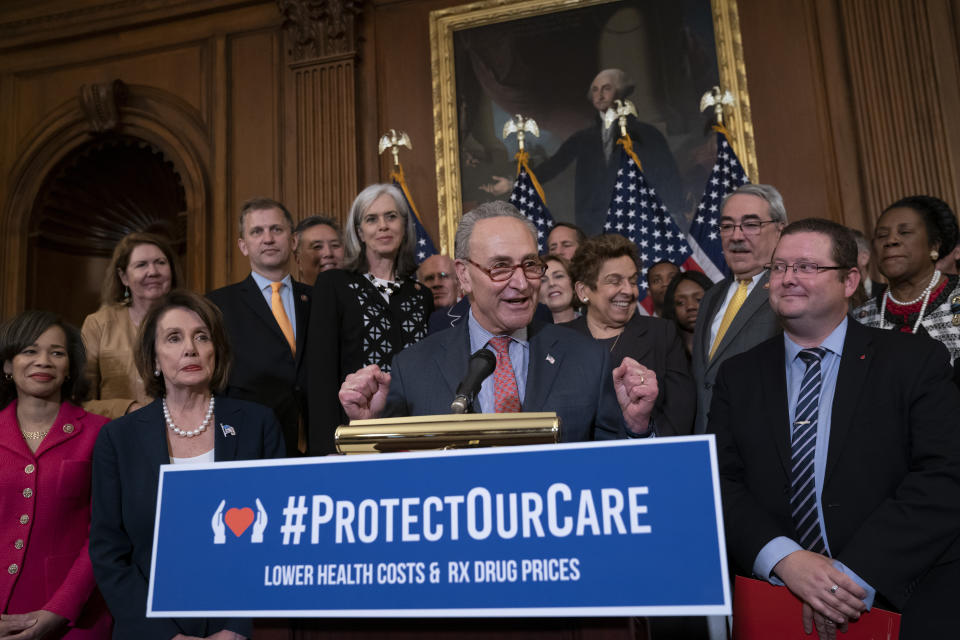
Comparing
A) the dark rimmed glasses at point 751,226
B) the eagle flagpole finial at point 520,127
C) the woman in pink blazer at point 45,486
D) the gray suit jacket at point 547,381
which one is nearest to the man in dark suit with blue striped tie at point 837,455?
the gray suit jacket at point 547,381

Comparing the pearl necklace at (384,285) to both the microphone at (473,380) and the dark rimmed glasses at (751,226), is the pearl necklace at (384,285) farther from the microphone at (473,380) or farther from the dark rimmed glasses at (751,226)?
the microphone at (473,380)

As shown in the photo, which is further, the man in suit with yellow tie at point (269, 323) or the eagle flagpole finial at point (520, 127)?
the eagle flagpole finial at point (520, 127)

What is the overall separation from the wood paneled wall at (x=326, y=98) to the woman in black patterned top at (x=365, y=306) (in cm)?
322

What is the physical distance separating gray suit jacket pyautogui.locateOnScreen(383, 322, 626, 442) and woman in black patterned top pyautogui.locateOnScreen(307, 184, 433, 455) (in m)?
0.93

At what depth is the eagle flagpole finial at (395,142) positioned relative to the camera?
→ 21.3 feet

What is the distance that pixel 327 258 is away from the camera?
4.47m

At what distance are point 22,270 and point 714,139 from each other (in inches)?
249

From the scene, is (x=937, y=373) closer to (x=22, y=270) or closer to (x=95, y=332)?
(x=95, y=332)

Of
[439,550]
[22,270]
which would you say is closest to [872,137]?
[439,550]

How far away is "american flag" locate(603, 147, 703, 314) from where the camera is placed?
5896 mm

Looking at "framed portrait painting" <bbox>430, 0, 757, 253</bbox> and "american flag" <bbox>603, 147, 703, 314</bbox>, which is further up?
"framed portrait painting" <bbox>430, 0, 757, 253</bbox>

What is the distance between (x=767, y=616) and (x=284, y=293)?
8.16 feet

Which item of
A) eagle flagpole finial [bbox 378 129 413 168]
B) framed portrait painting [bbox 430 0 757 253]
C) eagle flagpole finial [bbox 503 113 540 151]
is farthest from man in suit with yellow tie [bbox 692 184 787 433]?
eagle flagpole finial [bbox 378 129 413 168]

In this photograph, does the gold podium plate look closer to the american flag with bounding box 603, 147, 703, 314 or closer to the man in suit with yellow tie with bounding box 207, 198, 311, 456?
the man in suit with yellow tie with bounding box 207, 198, 311, 456
